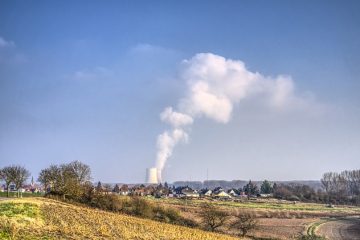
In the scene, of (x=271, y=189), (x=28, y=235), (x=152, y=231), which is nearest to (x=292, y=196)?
(x=271, y=189)

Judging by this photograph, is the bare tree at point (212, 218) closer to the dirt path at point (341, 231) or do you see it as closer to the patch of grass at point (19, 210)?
the dirt path at point (341, 231)

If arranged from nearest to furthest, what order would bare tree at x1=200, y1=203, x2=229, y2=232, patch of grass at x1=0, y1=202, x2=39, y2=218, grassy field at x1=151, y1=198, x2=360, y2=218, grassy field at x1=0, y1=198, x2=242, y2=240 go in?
grassy field at x1=0, y1=198, x2=242, y2=240
patch of grass at x1=0, y1=202, x2=39, y2=218
bare tree at x1=200, y1=203, x2=229, y2=232
grassy field at x1=151, y1=198, x2=360, y2=218

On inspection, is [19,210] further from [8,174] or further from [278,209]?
[278,209]

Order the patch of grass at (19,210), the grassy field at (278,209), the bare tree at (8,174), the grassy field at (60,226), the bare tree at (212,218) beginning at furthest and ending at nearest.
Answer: the grassy field at (278,209) < the bare tree at (8,174) < the bare tree at (212,218) < the patch of grass at (19,210) < the grassy field at (60,226)

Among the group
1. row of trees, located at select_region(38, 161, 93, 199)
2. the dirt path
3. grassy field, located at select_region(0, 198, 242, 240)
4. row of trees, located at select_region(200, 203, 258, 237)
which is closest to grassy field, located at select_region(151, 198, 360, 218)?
the dirt path

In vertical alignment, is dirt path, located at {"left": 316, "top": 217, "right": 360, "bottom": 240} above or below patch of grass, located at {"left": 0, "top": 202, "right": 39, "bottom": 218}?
below

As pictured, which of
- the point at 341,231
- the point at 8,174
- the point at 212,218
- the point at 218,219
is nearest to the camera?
the point at 212,218

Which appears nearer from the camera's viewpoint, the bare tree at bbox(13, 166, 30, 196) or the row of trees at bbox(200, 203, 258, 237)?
the row of trees at bbox(200, 203, 258, 237)

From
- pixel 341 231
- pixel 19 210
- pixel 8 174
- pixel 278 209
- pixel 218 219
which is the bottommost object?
pixel 341 231

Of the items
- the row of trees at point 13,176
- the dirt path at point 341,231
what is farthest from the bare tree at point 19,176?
the dirt path at point 341,231

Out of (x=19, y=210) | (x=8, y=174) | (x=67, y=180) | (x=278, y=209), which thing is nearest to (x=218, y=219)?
(x=67, y=180)

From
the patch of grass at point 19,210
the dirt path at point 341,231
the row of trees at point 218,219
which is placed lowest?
the dirt path at point 341,231

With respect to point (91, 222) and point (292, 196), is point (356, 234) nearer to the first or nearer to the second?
point (91, 222)

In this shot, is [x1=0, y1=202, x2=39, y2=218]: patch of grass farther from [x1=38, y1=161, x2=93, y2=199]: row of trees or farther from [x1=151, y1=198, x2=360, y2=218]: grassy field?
[x1=151, y1=198, x2=360, y2=218]: grassy field
